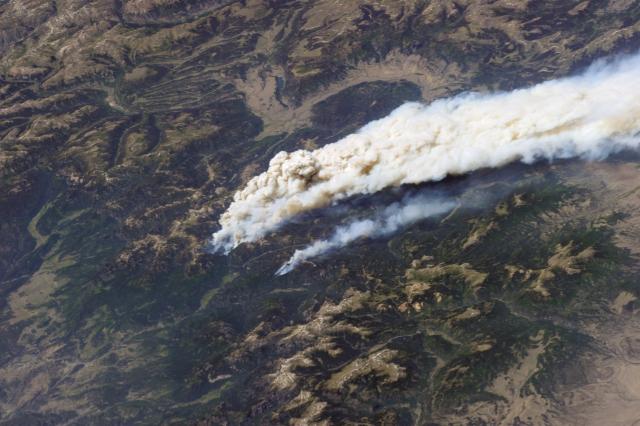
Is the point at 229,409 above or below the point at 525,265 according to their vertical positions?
below

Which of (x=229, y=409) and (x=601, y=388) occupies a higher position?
(x=601, y=388)

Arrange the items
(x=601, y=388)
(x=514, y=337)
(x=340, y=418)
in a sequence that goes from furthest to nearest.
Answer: (x=514, y=337)
(x=340, y=418)
(x=601, y=388)

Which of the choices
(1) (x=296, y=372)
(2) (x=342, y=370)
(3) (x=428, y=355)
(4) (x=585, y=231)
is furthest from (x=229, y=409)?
(4) (x=585, y=231)

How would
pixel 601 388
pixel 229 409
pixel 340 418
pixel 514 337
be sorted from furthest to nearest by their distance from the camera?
pixel 229 409, pixel 514 337, pixel 340 418, pixel 601 388

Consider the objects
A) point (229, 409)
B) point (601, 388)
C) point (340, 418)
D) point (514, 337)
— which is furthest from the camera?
point (229, 409)

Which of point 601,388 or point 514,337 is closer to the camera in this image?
point 601,388

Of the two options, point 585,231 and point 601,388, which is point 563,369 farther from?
point 585,231

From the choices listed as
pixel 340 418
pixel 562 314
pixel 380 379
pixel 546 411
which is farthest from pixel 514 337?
pixel 340 418

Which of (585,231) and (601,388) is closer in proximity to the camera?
(601,388)

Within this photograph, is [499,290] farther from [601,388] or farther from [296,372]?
[296,372]
